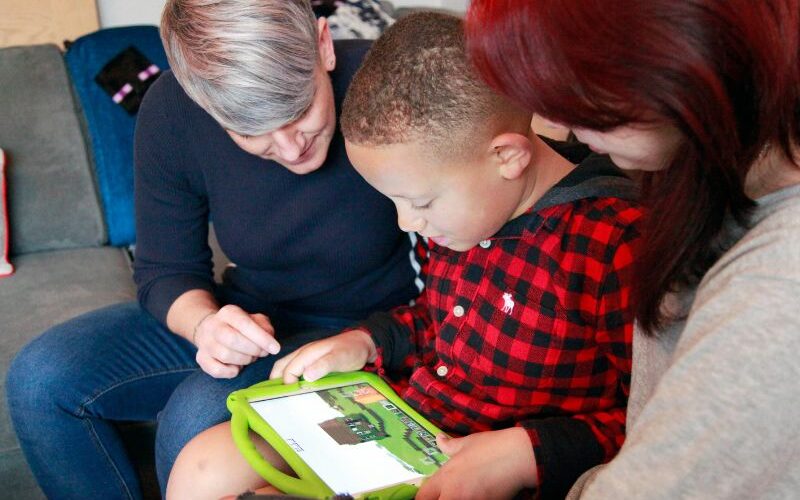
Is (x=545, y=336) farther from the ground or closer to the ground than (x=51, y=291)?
farther from the ground

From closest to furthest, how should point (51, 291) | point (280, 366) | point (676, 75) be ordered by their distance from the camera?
point (676, 75)
point (280, 366)
point (51, 291)

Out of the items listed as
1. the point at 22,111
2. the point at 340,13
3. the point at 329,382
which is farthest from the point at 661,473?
the point at 22,111

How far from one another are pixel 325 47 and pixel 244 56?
0.18 meters

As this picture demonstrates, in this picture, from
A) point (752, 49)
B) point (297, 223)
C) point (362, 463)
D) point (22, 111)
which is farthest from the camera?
point (22, 111)

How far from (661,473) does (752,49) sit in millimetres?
335

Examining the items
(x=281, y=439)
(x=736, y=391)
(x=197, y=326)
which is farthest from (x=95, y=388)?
(x=736, y=391)

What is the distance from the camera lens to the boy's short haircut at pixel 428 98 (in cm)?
97

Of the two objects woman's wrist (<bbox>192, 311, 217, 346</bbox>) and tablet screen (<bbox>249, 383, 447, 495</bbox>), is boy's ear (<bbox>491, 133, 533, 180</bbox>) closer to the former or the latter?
tablet screen (<bbox>249, 383, 447, 495</bbox>)

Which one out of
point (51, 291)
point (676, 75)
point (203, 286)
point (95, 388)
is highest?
point (676, 75)

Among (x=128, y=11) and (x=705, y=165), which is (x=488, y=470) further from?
(x=128, y=11)

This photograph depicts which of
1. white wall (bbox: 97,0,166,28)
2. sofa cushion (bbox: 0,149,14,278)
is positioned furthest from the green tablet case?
white wall (bbox: 97,0,166,28)

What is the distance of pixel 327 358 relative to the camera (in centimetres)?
112

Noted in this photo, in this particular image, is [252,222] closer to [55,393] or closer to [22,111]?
[55,393]

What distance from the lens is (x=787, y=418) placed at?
595 mm
